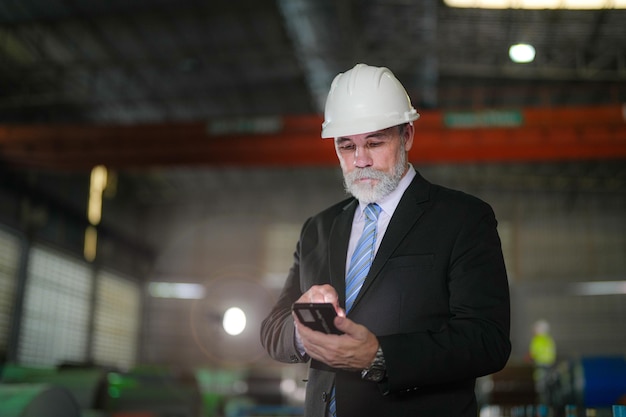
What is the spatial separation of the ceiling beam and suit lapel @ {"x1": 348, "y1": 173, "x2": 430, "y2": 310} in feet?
33.8

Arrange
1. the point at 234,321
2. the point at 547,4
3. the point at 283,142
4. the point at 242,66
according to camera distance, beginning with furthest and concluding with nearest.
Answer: the point at 242,66 → the point at 547,4 → the point at 283,142 → the point at 234,321

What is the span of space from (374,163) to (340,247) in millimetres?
321

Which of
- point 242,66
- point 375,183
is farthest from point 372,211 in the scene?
point 242,66

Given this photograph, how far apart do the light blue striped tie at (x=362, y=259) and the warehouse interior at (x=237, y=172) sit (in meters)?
Result: 1.99

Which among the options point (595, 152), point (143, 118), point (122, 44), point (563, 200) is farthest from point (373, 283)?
point (563, 200)

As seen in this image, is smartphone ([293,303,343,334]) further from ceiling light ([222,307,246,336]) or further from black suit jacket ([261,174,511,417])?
ceiling light ([222,307,246,336])

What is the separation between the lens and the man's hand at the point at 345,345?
1.77 metres

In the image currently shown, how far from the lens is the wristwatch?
184 centimetres

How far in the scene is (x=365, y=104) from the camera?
2311 mm

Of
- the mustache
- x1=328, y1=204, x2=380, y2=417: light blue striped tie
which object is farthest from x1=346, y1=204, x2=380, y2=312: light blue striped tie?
the mustache

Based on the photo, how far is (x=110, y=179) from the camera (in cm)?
2327

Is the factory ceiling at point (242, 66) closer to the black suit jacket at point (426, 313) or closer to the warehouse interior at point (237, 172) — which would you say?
the warehouse interior at point (237, 172)

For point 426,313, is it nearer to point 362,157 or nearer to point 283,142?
point 362,157

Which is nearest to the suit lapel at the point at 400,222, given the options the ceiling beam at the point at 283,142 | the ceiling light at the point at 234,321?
the ceiling light at the point at 234,321
